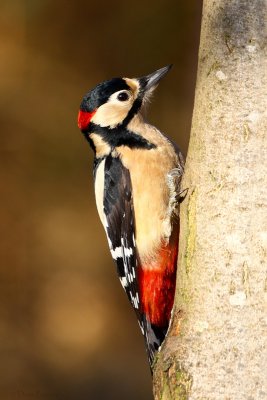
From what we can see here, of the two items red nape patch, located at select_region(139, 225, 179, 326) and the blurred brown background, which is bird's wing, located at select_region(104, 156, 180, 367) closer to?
red nape patch, located at select_region(139, 225, 179, 326)

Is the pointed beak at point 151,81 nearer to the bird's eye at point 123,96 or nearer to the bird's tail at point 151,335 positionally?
the bird's eye at point 123,96

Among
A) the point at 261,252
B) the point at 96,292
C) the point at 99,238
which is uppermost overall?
the point at 261,252

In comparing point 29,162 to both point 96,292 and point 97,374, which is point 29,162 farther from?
point 97,374

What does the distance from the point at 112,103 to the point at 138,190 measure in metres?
0.35

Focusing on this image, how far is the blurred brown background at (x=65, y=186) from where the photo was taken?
5.16m

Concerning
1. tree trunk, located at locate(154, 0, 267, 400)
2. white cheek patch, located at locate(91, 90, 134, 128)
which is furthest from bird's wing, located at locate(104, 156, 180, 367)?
tree trunk, located at locate(154, 0, 267, 400)

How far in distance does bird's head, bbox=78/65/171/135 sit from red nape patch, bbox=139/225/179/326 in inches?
20.3

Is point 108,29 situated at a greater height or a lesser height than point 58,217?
greater

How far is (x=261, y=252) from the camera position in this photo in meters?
2.08

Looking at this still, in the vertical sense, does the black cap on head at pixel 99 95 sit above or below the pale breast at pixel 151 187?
above

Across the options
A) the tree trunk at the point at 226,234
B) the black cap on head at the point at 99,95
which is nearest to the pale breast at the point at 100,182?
the black cap on head at the point at 99,95

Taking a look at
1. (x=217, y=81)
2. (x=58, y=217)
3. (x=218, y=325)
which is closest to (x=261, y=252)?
(x=218, y=325)

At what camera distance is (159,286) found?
3049 mm

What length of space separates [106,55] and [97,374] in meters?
2.04
